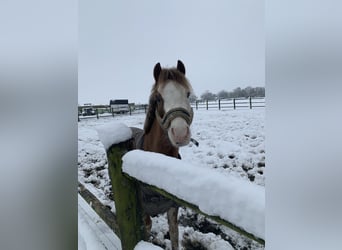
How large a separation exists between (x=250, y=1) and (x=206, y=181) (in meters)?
0.44

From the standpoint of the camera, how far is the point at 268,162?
0.52 m

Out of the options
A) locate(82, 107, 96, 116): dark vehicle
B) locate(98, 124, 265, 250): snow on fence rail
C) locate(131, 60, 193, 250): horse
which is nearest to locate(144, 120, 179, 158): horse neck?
locate(131, 60, 193, 250): horse

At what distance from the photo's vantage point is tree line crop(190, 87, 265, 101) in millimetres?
698

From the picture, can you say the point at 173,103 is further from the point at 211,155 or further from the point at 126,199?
the point at 126,199

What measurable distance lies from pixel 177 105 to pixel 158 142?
168 mm

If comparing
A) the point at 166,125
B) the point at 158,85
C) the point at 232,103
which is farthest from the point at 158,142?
the point at 232,103

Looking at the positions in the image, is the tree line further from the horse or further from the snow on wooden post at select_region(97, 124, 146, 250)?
the snow on wooden post at select_region(97, 124, 146, 250)

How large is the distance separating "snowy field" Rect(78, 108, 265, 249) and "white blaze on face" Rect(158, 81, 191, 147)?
3 cm

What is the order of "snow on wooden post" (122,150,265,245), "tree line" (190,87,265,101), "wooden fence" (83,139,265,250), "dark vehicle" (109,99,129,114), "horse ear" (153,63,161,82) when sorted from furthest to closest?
1. "dark vehicle" (109,99,129,114)
2. "horse ear" (153,63,161,82)
3. "wooden fence" (83,139,265,250)
4. "tree line" (190,87,265,101)
5. "snow on wooden post" (122,150,265,245)

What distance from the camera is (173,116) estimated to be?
978mm

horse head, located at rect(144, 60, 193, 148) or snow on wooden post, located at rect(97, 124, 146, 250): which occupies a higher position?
horse head, located at rect(144, 60, 193, 148)

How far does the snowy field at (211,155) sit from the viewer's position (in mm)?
742
